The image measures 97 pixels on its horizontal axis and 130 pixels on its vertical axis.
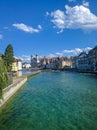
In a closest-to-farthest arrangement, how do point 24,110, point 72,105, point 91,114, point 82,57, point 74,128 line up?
point 74,128 < point 91,114 < point 24,110 < point 72,105 < point 82,57

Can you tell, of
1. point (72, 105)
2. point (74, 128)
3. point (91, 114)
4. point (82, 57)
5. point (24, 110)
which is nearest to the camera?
point (74, 128)

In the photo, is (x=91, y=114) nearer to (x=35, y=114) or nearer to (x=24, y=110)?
(x=35, y=114)

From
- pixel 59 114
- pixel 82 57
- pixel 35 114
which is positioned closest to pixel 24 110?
pixel 35 114

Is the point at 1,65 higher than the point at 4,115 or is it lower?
higher

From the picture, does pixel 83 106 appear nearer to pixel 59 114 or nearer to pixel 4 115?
pixel 59 114

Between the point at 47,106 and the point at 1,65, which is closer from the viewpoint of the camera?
the point at 1,65

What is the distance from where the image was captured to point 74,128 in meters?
21.6

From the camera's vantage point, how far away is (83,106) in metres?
31.5

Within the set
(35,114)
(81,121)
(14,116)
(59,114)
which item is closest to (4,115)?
(14,116)

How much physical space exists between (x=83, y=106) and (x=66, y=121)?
781 cm

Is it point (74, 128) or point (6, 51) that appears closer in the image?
point (74, 128)

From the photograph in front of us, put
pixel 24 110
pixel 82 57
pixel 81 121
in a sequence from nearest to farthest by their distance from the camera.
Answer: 1. pixel 81 121
2. pixel 24 110
3. pixel 82 57

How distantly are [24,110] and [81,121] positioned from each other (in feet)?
28.7

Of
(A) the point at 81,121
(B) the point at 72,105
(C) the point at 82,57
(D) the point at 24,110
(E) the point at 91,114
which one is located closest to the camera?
(A) the point at 81,121
